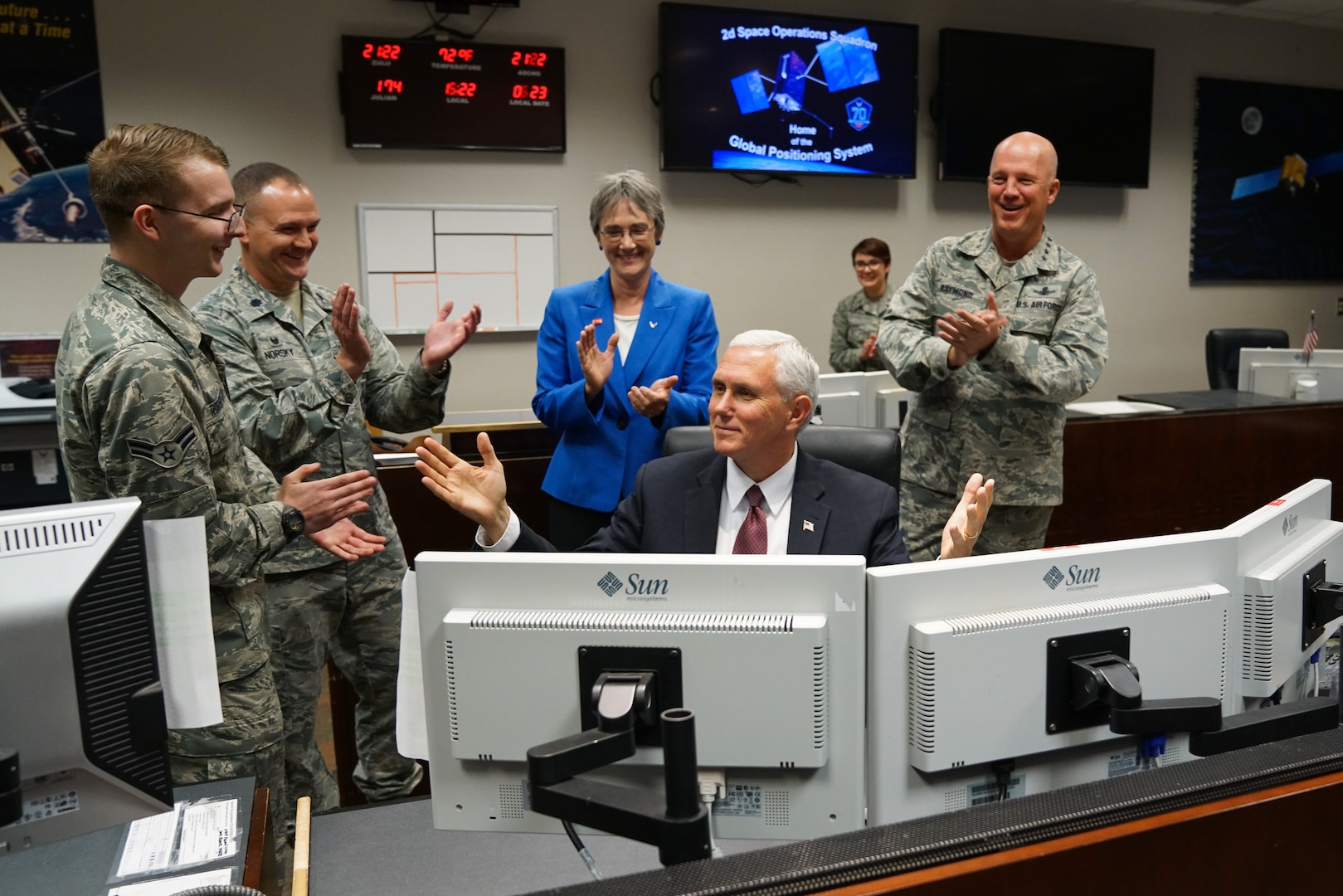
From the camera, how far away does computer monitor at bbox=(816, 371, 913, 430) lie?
319 centimetres

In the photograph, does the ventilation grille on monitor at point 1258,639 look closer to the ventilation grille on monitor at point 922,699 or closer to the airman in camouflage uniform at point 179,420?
the ventilation grille on monitor at point 922,699

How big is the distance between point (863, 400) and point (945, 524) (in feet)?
2.68

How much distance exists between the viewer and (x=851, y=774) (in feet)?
3.33

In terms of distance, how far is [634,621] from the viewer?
99 centimetres

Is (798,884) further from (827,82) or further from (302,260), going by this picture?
(827,82)

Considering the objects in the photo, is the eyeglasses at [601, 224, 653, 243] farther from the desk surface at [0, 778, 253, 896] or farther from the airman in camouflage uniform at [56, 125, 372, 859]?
the desk surface at [0, 778, 253, 896]

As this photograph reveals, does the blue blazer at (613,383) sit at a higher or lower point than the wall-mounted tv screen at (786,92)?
lower

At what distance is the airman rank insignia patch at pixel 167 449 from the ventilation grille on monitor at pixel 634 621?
0.66 metres

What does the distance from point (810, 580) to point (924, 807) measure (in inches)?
10.5

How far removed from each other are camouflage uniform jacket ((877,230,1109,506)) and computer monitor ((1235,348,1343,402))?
2.26 m

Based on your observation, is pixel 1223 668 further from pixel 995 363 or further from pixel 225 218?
pixel 225 218

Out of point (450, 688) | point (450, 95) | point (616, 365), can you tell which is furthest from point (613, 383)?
point (450, 95)

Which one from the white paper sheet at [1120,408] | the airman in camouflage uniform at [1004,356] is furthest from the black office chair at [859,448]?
the white paper sheet at [1120,408]

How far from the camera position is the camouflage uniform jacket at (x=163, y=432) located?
54.9 inches
